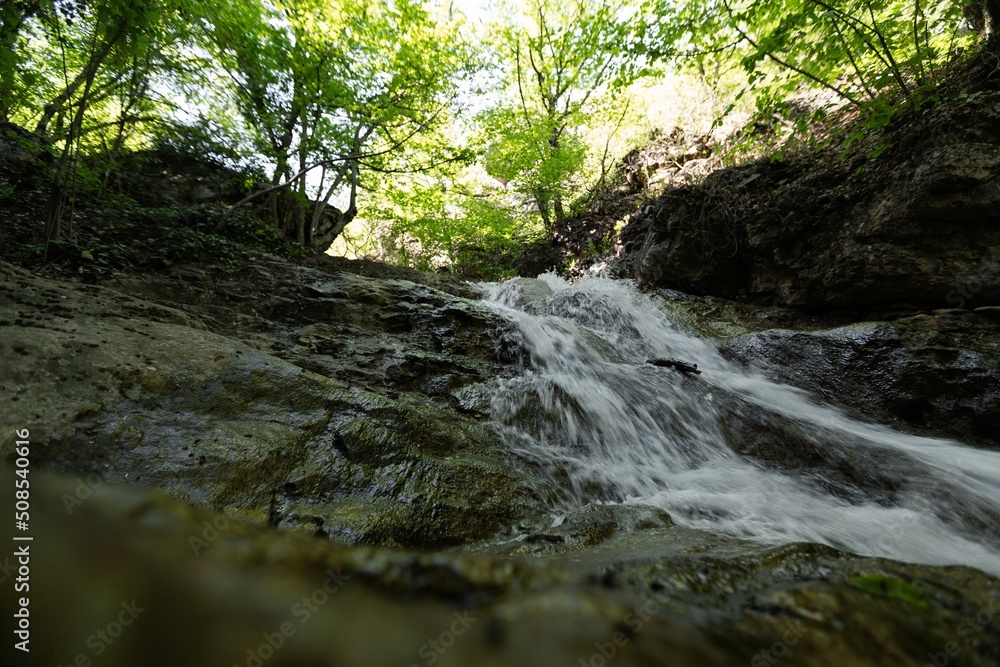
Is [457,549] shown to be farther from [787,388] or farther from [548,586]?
[787,388]

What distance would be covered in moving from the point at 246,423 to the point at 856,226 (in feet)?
25.3

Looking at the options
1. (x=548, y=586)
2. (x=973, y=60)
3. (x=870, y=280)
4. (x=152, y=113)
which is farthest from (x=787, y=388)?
(x=152, y=113)

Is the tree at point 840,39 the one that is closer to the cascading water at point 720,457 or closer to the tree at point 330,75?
the cascading water at point 720,457

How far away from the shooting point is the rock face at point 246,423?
202cm

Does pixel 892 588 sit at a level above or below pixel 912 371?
below

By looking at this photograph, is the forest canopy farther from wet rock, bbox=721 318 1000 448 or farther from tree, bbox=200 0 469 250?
wet rock, bbox=721 318 1000 448

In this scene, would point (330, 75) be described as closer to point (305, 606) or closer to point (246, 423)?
point (246, 423)

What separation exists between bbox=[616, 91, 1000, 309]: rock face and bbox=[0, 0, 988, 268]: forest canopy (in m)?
0.85

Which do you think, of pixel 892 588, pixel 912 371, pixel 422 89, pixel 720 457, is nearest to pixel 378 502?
pixel 892 588

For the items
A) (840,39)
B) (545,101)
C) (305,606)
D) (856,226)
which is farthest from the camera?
(545,101)

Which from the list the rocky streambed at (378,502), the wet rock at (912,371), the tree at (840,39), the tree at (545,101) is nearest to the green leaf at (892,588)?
the rocky streambed at (378,502)

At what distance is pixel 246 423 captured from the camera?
2500 millimetres

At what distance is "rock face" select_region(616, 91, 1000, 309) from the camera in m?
4.78

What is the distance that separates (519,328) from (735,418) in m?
2.80
